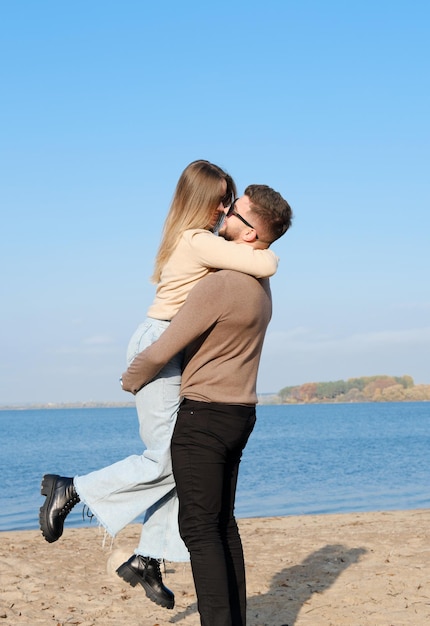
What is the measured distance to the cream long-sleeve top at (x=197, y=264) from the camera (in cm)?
354

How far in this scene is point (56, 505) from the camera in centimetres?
401

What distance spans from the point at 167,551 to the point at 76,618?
4.97 ft

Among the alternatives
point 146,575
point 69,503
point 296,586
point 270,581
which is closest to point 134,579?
point 146,575

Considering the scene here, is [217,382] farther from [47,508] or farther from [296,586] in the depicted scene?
[296,586]

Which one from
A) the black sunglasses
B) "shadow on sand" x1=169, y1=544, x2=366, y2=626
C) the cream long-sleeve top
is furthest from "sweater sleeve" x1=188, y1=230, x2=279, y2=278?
"shadow on sand" x1=169, y1=544, x2=366, y2=626

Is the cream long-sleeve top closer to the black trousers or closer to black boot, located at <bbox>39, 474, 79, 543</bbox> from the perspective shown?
the black trousers

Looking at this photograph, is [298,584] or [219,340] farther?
[298,584]

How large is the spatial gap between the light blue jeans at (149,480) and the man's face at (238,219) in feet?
1.87

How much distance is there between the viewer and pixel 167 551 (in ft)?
13.7

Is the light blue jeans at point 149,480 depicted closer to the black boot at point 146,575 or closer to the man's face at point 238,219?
the black boot at point 146,575

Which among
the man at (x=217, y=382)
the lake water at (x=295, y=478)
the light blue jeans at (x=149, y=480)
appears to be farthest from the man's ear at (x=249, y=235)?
the lake water at (x=295, y=478)

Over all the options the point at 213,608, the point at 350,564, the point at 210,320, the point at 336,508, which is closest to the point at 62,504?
the point at 213,608

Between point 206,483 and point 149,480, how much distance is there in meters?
0.49

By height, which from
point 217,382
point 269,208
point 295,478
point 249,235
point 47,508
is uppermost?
point 269,208
